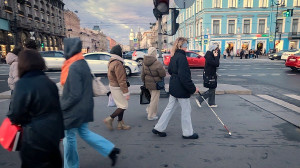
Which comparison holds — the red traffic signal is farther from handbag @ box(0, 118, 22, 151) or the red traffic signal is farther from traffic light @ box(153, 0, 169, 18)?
handbag @ box(0, 118, 22, 151)

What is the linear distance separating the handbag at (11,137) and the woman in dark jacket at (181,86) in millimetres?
2422

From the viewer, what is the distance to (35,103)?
5.81ft

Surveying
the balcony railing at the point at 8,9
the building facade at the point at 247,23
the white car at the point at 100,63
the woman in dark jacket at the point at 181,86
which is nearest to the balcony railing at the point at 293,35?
the building facade at the point at 247,23

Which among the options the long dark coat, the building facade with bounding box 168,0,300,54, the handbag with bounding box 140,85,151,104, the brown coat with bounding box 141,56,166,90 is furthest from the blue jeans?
the building facade with bounding box 168,0,300,54

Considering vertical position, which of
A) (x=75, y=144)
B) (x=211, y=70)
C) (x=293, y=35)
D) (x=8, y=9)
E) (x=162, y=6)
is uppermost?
(x=8, y=9)

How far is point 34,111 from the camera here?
180 centimetres

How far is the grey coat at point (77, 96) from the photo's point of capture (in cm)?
235

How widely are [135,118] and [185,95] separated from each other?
73.3 inches

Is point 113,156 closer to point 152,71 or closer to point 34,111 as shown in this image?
point 34,111

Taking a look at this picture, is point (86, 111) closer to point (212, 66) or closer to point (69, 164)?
point (69, 164)

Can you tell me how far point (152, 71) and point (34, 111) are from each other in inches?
115

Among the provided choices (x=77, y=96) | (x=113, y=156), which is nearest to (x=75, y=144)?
(x=113, y=156)

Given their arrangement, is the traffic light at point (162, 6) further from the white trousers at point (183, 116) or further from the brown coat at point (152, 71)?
the white trousers at point (183, 116)

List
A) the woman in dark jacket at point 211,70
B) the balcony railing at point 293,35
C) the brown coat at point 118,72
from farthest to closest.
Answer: the balcony railing at point 293,35 → the woman in dark jacket at point 211,70 → the brown coat at point 118,72
